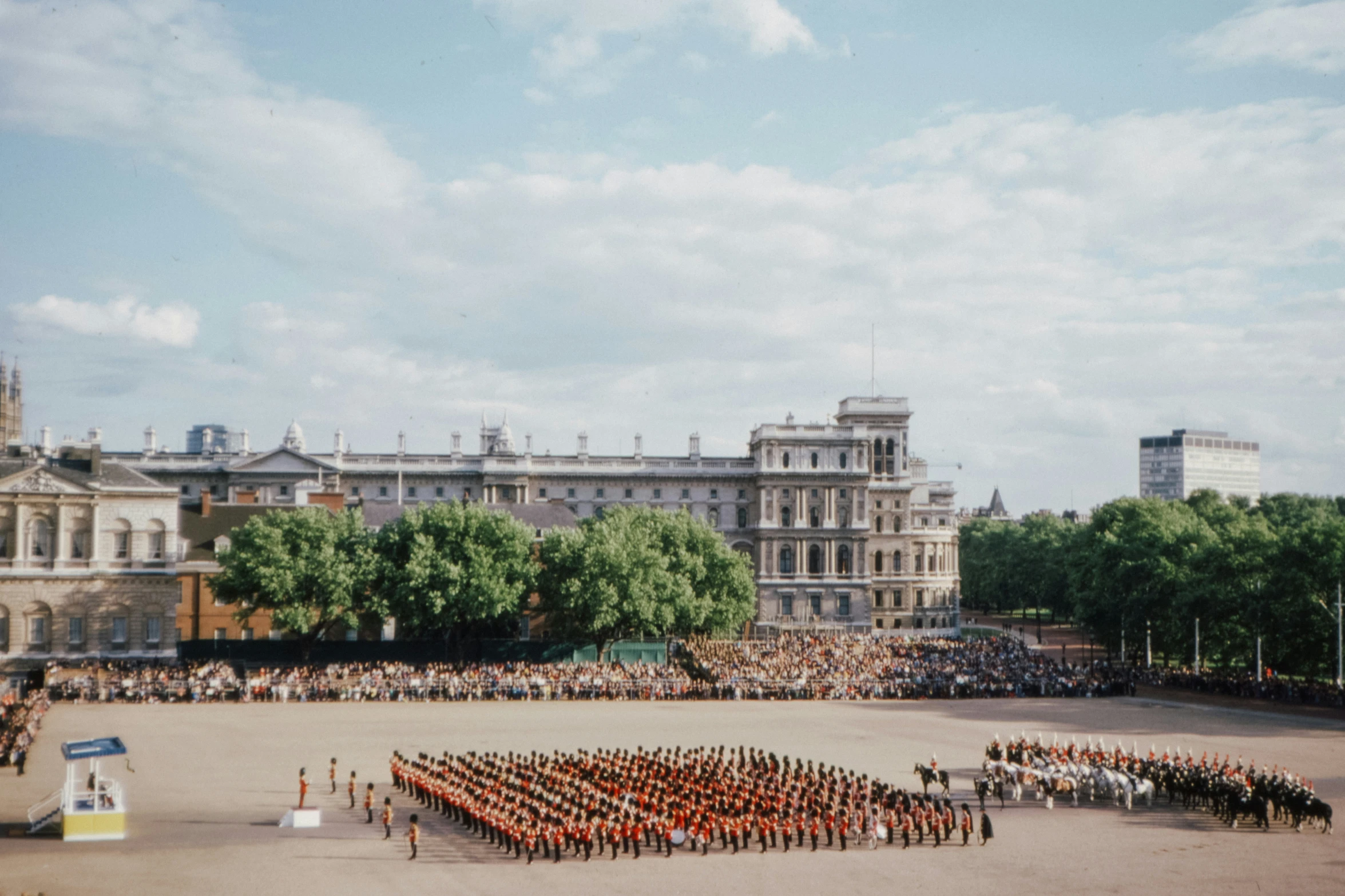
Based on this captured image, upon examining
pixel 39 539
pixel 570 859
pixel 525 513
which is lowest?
pixel 570 859

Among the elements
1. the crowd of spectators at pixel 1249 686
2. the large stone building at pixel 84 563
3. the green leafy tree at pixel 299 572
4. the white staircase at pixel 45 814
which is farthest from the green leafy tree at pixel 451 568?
the crowd of spectators at pixel 1249 686

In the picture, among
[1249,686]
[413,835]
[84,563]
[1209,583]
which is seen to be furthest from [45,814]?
[1209,583]

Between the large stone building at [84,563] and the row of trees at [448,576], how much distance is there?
6.39 m

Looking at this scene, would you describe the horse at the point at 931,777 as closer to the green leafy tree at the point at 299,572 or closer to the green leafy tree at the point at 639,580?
the green leafy tree at the point at 639,580

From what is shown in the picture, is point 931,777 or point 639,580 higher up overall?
point 639,580

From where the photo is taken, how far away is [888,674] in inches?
2589

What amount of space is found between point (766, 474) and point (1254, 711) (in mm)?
58898

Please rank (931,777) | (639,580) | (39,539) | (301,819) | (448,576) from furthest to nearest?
(639,580) → (39,539) → (448,576) → (931,777) → (301,819)

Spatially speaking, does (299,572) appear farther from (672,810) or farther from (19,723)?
(672,810)

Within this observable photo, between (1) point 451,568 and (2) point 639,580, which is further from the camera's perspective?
(2) point 639,580

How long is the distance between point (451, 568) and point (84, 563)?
22085 mm

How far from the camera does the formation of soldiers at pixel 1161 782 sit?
3019 cm

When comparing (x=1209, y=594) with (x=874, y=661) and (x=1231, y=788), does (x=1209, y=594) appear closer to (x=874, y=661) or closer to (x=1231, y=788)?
(x=874, y=661)

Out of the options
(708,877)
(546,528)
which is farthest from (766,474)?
(708,877)
